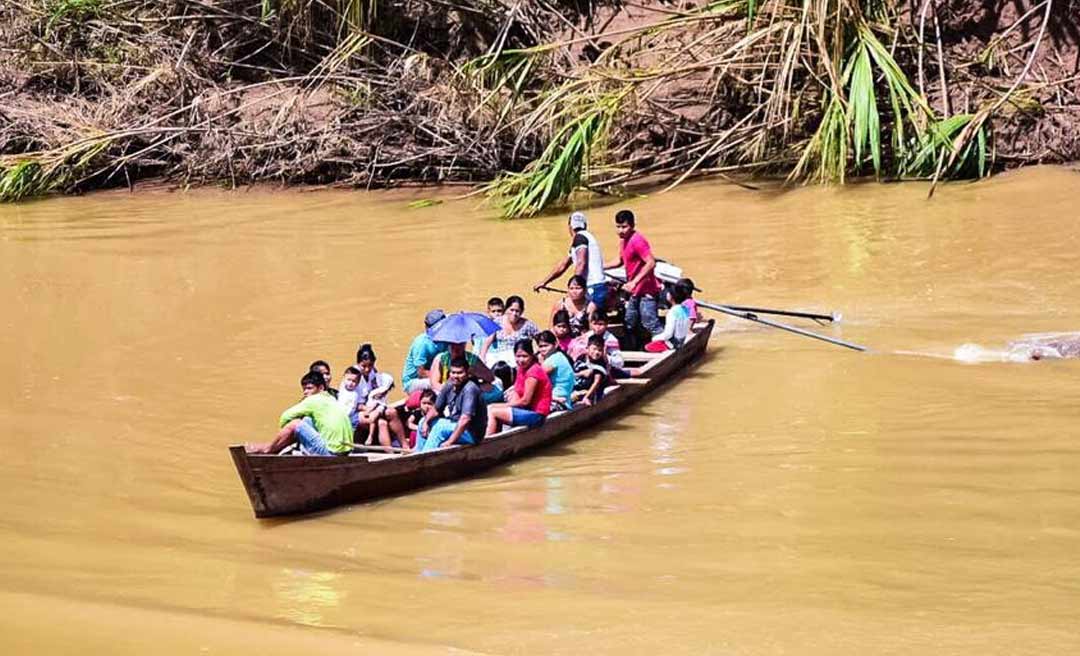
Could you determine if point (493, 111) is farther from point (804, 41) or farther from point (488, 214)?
point (804, 41)

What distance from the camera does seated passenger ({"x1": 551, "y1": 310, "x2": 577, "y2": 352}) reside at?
11.0 meters

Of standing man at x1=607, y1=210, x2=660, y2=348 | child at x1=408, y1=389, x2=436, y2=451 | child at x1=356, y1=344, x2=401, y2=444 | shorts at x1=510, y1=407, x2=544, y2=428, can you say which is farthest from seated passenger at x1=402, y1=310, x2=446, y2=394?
standing man at x1=607, y1=210, x2=660, y2=348

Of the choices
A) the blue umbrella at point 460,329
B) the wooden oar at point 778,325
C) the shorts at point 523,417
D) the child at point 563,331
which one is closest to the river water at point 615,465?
the wooden oar at point 778,325

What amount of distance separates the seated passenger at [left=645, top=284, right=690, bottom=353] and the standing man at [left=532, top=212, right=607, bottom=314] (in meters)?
0.52

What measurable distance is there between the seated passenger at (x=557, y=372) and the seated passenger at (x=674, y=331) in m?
1.83

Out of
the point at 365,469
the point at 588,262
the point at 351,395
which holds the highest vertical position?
the point at 588,262

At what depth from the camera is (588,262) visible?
12.2 metres

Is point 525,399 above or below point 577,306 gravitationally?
below

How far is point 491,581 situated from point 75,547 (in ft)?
7.65

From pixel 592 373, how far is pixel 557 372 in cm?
42

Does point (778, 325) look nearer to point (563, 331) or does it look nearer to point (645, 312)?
point (645, 312)

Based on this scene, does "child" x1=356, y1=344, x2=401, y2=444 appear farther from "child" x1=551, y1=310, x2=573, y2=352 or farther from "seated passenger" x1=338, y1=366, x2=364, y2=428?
"child" x1=551, y1=310, x2=573, y2=352

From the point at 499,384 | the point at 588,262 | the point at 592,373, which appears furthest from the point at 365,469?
the point at 588,262

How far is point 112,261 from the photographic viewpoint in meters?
17.4
